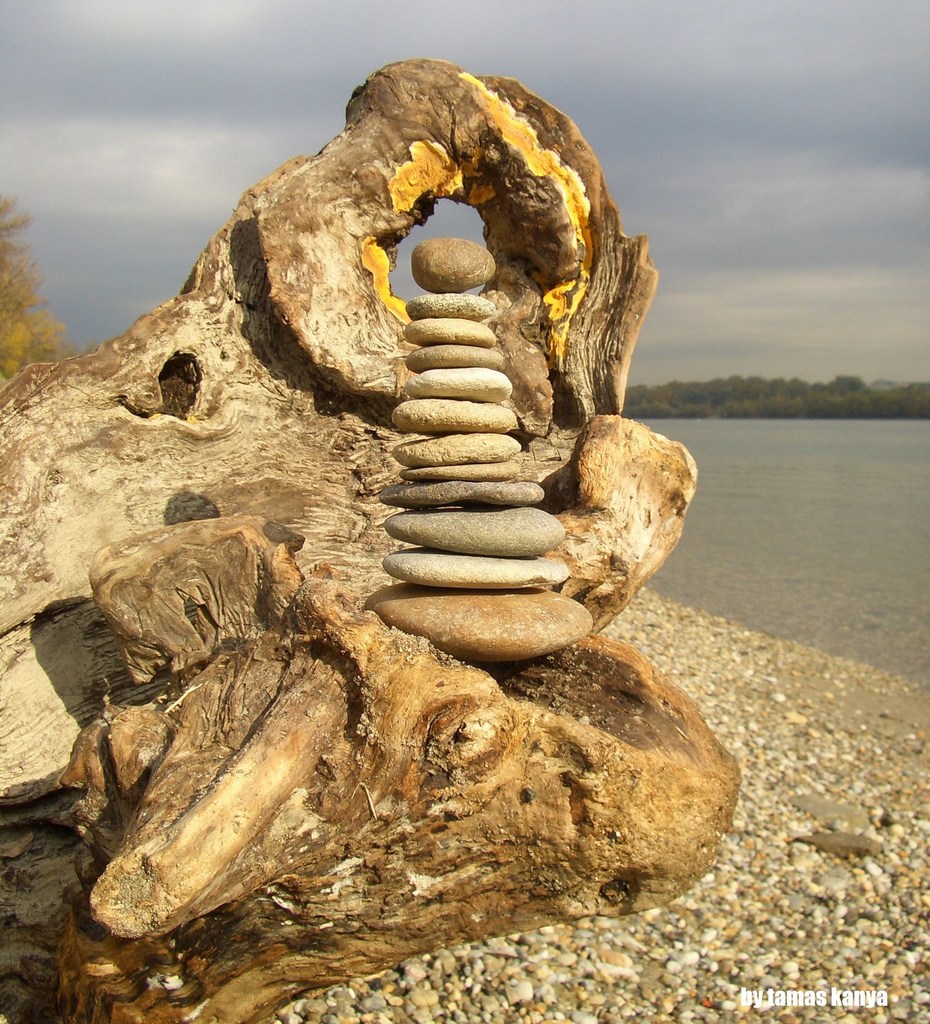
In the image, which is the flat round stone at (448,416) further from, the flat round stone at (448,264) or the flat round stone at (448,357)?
the flat round stone at (448,264)

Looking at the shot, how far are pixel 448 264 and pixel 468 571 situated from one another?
1.51 metres

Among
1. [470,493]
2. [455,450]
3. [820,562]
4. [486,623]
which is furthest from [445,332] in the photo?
[820,562]

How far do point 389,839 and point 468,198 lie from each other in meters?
4.50

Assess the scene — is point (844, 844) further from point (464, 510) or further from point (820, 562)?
point (820, 562)

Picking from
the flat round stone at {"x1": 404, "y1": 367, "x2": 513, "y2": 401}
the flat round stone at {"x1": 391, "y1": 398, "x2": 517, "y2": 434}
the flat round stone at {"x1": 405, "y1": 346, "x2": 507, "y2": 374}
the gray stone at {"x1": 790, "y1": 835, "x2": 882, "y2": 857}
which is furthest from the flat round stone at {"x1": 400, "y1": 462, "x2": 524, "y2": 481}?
the gray stone at {"x1": 790, "y1": 835, "x2": 882, "y2": 857}

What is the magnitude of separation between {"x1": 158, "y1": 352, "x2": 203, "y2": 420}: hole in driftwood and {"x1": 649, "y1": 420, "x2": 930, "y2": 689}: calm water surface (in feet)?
35.2

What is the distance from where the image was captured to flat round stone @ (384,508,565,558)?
398cm

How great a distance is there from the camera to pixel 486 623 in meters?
3.73

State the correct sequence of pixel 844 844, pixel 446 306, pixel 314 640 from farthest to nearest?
pixel 844 844 → pixel 446 306 → pixel 314 640

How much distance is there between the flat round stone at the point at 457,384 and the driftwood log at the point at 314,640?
3.23 feet

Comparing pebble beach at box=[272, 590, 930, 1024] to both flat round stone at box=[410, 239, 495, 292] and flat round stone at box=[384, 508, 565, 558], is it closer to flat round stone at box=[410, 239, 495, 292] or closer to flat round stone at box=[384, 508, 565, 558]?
flat round stone at box=[384, 508, 565, 558]

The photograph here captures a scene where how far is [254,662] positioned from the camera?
3.46 m

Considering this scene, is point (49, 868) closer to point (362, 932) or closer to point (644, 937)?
point (362, 932)

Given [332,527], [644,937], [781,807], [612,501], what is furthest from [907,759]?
[332,527]
